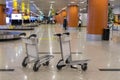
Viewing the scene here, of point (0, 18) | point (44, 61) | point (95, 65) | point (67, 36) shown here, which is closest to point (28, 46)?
point (44, 61)

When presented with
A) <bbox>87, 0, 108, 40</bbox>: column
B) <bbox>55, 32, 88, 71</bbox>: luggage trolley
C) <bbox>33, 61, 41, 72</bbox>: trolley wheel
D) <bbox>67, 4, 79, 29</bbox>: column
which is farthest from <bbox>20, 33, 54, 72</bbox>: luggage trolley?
<bbox>67, 4, 79, 29</bbox>: column

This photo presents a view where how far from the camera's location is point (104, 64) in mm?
8719

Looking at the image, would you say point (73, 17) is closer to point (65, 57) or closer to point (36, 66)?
point (65, 57)

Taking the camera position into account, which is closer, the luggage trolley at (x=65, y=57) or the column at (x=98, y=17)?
the luggage trolley at (x=65, y=57)

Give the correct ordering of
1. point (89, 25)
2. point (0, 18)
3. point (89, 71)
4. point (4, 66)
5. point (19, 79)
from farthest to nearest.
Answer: point (0, 18) → point (89, 25) → point (4, 66) → point (89, 71) → point (19, 79)

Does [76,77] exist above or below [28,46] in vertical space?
below

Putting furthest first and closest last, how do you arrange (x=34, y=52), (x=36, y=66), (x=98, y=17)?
(x=98, y=17) < (x=34, y=52) < (x=36, y=66)

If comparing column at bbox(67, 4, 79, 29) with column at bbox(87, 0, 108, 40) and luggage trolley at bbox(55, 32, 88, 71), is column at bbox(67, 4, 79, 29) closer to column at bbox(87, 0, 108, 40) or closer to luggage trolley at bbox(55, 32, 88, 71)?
column at bbox(87, 0, 108, 40)

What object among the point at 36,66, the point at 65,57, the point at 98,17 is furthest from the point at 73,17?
the point at 36,66

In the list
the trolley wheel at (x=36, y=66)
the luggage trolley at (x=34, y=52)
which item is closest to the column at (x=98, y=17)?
the luggage trolley at (x=34, y=52)

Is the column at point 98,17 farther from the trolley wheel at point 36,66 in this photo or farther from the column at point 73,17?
the column at point 73,17

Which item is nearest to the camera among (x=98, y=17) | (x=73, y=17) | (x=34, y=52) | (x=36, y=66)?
(x=36, y=66)

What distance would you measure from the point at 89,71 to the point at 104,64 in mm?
1354

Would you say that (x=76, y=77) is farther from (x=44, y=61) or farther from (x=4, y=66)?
(x=4, y=66)
